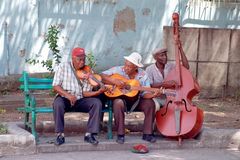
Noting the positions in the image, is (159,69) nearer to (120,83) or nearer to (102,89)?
(120,83)

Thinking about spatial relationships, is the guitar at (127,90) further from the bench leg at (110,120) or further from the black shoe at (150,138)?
the black shoe at (150,138)

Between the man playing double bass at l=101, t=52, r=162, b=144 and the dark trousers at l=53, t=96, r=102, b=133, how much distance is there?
253mm

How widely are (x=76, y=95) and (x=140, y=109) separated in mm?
785

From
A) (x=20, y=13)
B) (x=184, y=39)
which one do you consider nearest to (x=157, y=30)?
(x=184, y=39)

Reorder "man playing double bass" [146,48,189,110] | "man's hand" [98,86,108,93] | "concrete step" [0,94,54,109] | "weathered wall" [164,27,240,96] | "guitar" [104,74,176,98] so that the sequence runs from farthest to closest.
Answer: "weathered wall" [164,27,240,96] < "concrete step" [0,94,54,109] < "man playing double bass" [146,48,189,110] < "guitar" [104,74,176,98] < "man's hand" [98,86,108,93]

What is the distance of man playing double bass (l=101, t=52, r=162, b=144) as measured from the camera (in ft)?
22.3

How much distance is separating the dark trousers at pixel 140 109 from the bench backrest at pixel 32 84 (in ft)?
2.89

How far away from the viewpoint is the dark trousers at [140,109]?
22.3 ft

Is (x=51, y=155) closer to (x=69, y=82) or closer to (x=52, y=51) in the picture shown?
(x=69, y=82)

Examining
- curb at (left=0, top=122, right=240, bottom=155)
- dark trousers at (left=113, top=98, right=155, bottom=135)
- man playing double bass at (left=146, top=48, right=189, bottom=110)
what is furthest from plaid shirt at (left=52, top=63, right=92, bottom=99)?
man playing double bass at (left=146, top=48, right=189, bottom=110)

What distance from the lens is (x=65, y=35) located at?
35.4 feet

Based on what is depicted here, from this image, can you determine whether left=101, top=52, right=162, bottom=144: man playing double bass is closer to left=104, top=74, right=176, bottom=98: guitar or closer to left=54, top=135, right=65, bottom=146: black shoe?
left=104, top=74, right=176, bottom=98: guitar

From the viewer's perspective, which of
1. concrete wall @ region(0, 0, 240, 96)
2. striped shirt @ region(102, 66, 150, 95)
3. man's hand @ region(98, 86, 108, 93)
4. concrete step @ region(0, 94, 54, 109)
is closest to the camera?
man's hand @ region(98, 86, 108, 93)

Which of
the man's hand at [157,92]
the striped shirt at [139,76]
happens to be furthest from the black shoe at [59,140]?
the man's hand at [157,92]
